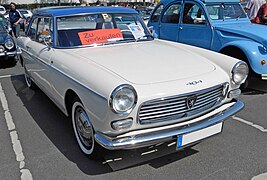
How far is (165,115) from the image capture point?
244 cm

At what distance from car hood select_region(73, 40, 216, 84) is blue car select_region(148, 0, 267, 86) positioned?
202 cm

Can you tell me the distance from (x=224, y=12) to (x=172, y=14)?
1228 mm

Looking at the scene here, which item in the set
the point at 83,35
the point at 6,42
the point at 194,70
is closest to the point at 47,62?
the point at 83,35

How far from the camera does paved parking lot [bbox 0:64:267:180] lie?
2680 mm

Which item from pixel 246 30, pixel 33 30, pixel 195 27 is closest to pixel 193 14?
pixel 195 27

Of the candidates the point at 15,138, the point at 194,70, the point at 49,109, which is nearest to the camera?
the point at 194,70

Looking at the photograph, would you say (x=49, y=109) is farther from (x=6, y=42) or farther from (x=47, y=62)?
(x=6, y=42)

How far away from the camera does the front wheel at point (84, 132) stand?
110 inches

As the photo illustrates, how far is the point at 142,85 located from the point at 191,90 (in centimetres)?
47

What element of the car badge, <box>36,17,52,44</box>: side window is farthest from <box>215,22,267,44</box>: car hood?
<box>36,17,52,44</box>: side window

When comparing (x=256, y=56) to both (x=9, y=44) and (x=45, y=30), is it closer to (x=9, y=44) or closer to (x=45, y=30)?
(x=45, y=30)

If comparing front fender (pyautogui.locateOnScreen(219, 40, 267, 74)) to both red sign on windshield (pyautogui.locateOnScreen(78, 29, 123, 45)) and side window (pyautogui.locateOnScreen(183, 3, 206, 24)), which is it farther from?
red sign on windshield (pyautogui.locateOnScreen(78, 29, 123, 45))

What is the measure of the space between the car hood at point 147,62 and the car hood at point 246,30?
7.07 feet

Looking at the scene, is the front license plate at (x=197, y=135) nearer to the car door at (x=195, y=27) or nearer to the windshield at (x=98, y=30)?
the windshield at (x=98, y=30)
